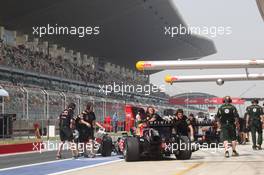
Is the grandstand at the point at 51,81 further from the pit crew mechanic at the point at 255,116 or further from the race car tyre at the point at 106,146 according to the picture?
the race car tyre at the point at 106,146

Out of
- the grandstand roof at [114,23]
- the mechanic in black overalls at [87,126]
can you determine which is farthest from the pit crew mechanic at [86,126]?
the grandstand roof at [114,23]

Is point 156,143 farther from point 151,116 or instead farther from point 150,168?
point 150,168

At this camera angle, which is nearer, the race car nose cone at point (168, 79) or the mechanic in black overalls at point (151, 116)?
the mechanic in black overalls at point (151, 116)

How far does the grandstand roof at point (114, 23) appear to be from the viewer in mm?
40906

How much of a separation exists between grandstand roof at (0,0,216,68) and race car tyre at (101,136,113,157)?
2472 centimetres

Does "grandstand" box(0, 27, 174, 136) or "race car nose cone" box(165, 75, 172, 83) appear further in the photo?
"race car nose cone" box(165, 75, 172, 83)

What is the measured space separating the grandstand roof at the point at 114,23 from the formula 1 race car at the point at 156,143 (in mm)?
26801

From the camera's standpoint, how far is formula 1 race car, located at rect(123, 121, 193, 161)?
13359mm

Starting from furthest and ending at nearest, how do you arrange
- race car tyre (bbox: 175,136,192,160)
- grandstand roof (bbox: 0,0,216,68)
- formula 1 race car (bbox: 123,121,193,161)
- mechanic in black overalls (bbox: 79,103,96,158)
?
1. grandstand roof (bbox: 0,0,216,68)
2. mechanic in black overalls (bbox: 79,103,96,158)
3. race car tyre (bbox: 175,136,192,160)
4. formula 1 race car (bbox: 123,121,193,161)

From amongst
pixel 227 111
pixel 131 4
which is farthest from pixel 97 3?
pixel 227 111

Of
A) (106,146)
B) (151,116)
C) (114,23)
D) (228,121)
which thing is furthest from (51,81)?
(151,116)
